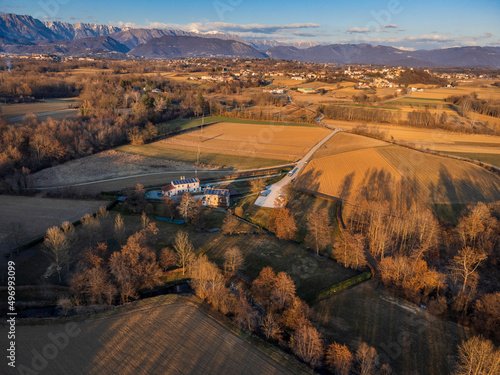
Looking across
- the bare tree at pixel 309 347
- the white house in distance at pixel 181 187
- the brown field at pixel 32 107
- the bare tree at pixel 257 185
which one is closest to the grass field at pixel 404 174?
the bare tree at pixel 257 185

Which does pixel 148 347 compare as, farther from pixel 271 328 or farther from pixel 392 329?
pixel 392 329

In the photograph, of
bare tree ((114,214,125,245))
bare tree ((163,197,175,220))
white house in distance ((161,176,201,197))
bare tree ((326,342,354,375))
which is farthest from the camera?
white house in distance ((161,176,201,197))

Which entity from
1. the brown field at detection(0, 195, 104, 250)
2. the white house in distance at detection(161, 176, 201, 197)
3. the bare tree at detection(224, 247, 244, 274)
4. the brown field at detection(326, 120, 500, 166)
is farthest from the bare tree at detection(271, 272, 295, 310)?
the brown field at detection(326, 120, 500, 166)

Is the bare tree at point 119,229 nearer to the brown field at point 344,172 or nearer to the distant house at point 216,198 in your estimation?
the distant house at point 216,198

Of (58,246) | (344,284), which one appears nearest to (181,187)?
(58,246)

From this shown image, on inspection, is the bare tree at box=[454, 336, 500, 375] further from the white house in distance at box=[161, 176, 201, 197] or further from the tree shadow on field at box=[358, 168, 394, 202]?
the white house in distance at box=[161, 176, 201, 197]

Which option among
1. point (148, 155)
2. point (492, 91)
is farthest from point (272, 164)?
point (492, 91)

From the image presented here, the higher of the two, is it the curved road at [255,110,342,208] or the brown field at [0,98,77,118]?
the brown field at [0,98,77,118]
